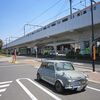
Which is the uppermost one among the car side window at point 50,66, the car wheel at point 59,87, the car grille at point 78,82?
the car side window at point 50,66

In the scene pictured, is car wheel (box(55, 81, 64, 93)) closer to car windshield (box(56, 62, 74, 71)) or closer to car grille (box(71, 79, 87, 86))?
car grille (box(71, 79, 87, 86))

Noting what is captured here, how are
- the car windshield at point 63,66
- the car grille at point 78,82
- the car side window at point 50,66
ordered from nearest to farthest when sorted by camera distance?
the car grille at point 78,82
the car windshield at point 63,66
the car side window at point 50,66

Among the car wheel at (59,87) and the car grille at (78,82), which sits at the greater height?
the car grille at (78,82)

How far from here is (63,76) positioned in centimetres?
1084

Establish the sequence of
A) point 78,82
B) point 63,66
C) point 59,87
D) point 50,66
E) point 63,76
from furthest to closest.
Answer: point 50,66, point 63,66, point 59,87, point 63,76, point 78,82

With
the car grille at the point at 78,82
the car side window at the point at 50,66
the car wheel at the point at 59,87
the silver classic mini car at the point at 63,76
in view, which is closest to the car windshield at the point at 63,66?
→ the silver classic mini car at the point at 63,76

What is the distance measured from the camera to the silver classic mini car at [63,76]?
10531 millimetres

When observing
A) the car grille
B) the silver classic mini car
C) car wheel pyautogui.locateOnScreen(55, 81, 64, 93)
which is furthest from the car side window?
the car grille

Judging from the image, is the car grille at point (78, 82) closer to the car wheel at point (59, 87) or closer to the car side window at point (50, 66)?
the car wheel at point (59, 87)

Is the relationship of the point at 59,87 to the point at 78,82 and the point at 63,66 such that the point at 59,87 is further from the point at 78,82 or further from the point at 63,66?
the point at 63,66

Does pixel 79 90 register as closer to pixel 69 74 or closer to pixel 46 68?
pixel 69 74

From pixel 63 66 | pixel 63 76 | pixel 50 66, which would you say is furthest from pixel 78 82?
pixel 50 66

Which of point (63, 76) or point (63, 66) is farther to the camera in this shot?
point (63, 66)

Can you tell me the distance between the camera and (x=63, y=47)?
119188 mm
